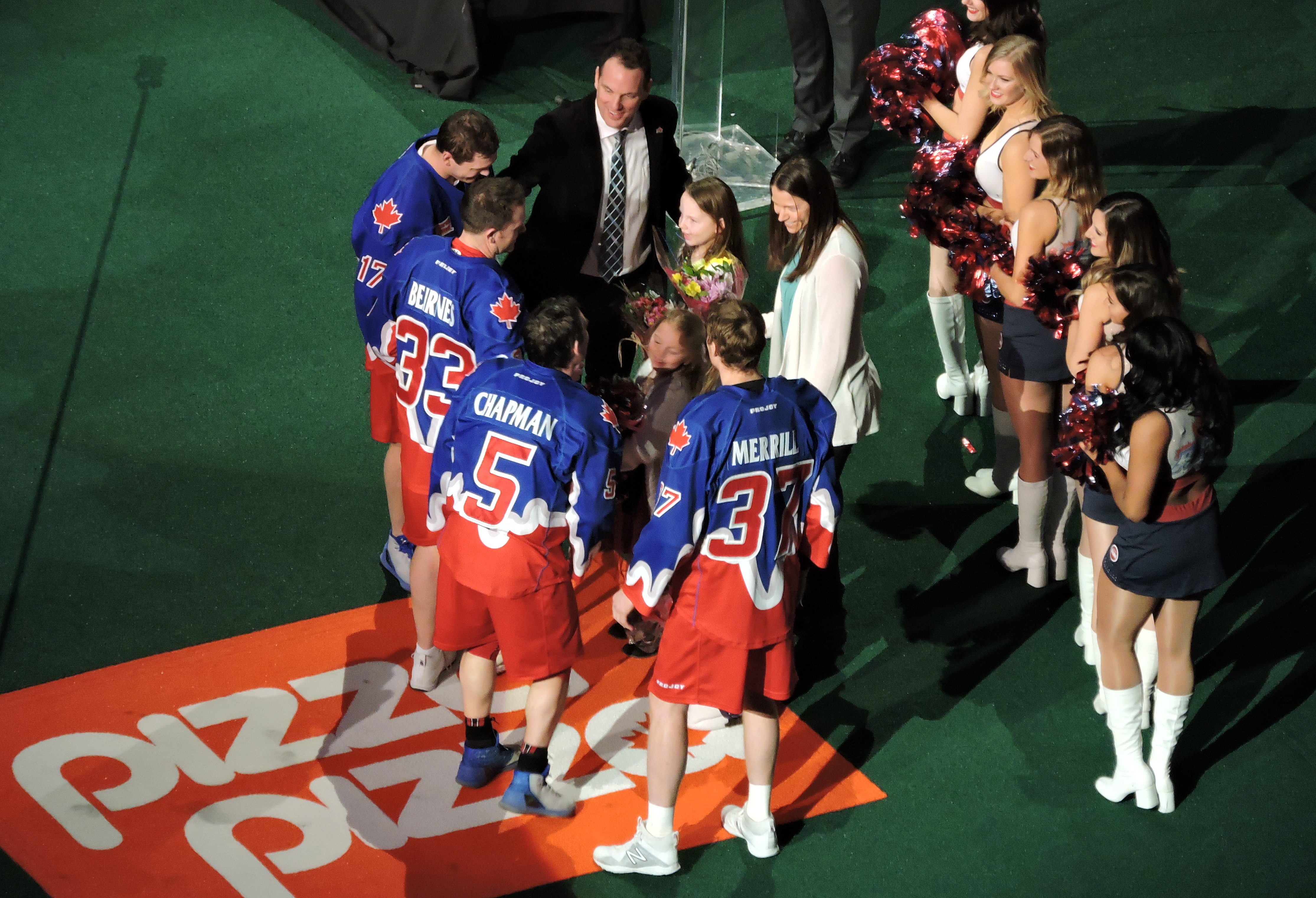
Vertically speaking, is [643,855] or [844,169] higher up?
[844,169]

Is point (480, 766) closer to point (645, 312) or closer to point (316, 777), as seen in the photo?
point (316, 777)

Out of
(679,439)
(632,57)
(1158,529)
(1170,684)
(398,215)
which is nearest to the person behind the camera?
(679,439)

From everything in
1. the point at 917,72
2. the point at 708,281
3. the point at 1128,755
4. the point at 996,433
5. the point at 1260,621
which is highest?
the point at 917,72

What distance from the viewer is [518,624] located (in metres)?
4.12

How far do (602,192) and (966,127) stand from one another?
1605 mm

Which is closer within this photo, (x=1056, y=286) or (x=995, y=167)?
(x=1056, y=286)

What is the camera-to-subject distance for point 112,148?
25.1 ft

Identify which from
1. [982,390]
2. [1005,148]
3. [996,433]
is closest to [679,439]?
[1005,148]

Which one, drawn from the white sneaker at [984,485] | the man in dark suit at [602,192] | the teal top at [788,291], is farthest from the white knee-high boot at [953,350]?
the teal top at [788,291]

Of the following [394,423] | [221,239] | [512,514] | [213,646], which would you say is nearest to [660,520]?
[512,514]

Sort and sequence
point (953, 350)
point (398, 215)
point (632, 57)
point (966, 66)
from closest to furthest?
point (398, 215)
point (632, 57)
point (966, 66)
point (953, 350)

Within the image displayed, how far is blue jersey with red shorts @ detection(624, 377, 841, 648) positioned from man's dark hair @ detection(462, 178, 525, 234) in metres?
1.07

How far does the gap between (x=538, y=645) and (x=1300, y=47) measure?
7.29 metres

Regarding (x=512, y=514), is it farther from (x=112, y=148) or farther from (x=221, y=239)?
(x=112, y=148)
